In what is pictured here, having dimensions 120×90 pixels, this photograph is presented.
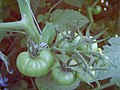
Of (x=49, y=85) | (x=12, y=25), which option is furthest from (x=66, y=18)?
(x=12, y=25)

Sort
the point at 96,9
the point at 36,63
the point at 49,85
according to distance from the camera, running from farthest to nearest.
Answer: the point at 96,9, the point at 49,85, the point at 36,63

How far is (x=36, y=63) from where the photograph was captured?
72cm

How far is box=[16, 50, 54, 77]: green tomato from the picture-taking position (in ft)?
2.35

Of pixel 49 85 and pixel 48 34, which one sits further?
pixel 49 85

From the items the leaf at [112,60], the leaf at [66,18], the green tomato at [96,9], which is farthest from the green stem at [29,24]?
the green tomato at [96,9]

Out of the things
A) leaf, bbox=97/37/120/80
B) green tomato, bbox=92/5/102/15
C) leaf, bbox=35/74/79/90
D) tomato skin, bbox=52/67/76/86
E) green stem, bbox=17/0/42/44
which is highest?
green stem, bbox=17/0/42/44

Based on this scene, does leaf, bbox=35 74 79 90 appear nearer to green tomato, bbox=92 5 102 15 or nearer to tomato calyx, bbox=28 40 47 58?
tomato calyx, bbox=28 40 47 58

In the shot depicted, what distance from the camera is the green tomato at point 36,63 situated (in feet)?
2.35

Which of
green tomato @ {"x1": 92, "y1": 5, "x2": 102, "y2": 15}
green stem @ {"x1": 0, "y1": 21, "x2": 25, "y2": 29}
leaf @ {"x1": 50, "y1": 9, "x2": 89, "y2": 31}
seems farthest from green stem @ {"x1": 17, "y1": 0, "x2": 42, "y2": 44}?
green tomato @ {"x1": 92, "y1": 5, "x2": 102, "y2": 15}

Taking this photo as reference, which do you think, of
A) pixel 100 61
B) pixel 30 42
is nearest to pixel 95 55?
pixel 100 61

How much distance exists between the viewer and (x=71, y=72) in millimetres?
730

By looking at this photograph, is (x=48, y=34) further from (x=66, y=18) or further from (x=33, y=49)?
(x=66, y=18)

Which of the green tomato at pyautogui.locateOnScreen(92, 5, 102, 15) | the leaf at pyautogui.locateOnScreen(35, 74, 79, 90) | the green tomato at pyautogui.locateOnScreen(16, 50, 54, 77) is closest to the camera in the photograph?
the green tomato at pyautogui.locateOnScreen(16, 50, 54, 77)

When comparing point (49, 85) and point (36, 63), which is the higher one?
point (36, 63)
